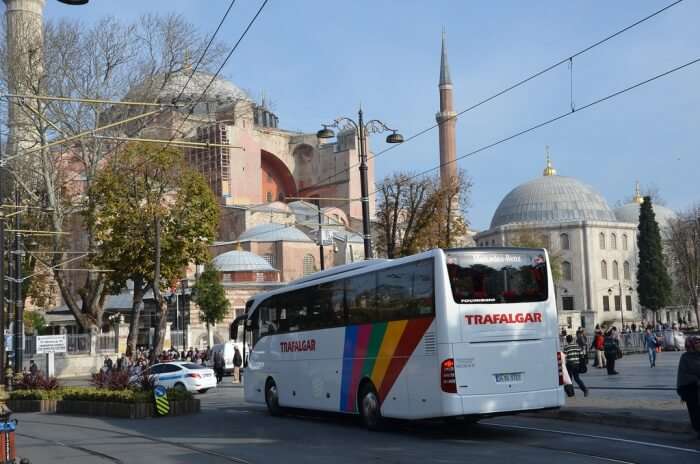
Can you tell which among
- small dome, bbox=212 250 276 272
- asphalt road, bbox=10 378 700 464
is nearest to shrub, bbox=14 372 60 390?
asphalt road, bbox=10 378 700 464

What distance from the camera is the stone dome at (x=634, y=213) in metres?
95.3

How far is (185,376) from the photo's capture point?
27609 millimetres

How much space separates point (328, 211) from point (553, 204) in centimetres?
2510

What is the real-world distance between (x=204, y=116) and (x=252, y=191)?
771 centimetres

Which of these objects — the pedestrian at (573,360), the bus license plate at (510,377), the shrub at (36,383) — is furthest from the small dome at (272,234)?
the bus license plate at (510,377)

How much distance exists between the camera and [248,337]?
2044cm

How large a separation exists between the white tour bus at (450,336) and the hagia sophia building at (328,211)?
49701mm

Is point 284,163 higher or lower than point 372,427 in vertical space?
higher

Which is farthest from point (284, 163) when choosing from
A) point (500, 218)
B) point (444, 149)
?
point (500, 218)

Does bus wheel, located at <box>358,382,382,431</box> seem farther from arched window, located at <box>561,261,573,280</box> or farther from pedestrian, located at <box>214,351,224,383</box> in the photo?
arched window, located at <box>561,261,573,280</box>

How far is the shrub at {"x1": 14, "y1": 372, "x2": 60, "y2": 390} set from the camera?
23.4 meters

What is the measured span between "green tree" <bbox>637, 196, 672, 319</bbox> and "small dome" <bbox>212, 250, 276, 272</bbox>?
A: 2912 cm

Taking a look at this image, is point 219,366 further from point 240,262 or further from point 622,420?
point 240,262

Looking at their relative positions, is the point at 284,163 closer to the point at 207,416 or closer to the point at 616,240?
the point at 616,240
